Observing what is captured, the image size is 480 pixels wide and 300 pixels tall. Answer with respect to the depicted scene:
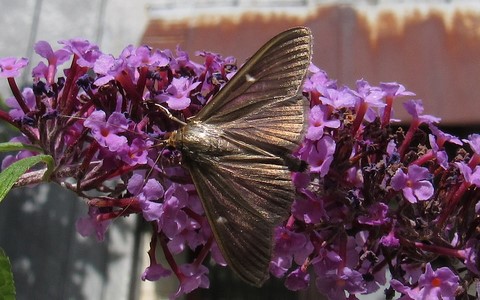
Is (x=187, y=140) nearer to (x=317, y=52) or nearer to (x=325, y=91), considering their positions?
(x=325, y=91)

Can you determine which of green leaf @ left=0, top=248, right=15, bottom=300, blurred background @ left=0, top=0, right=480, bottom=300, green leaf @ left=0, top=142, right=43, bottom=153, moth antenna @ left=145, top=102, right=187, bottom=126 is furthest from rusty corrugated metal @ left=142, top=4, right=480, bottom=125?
green leaf @ left=0, top=248, right=15, bottom=300

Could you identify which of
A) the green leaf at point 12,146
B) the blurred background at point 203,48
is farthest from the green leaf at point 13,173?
the blurred background at point 203,48

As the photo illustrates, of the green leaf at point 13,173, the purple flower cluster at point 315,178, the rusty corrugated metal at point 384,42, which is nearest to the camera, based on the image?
the green leaf at point 13,173

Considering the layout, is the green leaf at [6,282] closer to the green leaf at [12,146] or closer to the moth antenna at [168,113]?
the green leaf at [12,146]

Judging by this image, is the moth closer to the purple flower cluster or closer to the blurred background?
the purple flower cluster

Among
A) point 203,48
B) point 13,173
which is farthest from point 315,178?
point 203,48

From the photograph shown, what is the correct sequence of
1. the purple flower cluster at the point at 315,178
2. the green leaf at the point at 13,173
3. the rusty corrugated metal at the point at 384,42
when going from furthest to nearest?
the rusty corrugated metal at the point at 384,42, the purple flower cluster at the point at 315,178, the green leaf at the point at 13,173
